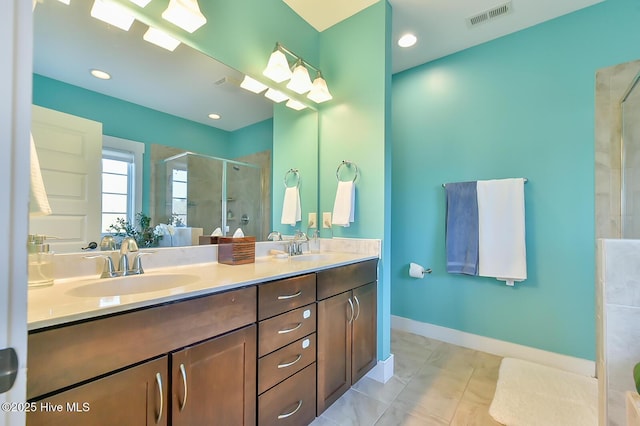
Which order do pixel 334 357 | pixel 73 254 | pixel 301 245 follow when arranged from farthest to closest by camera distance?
pixel 301 245 < pixel 334 357 < pixel 73 254

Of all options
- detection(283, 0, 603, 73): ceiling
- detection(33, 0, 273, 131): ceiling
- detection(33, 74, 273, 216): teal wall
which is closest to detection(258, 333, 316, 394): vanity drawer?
detection(33, 74, 273, 216): teal wall

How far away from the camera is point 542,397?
1626mm

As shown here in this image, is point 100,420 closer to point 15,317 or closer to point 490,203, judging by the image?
point 15,317

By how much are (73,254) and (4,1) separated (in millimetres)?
1011

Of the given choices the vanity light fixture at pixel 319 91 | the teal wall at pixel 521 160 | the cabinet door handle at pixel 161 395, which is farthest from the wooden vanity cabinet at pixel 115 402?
the teal wall at pixel 521 160

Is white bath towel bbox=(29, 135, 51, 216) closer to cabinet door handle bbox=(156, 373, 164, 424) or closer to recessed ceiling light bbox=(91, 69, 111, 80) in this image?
cabinet door handle bbox=(156, 373, 164, 424)

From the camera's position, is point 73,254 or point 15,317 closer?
point 15,317

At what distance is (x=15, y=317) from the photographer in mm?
375

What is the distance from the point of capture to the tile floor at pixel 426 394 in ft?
4.85

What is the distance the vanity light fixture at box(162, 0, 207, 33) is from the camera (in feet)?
4.39

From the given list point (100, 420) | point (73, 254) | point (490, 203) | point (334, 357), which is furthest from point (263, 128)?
point (490, 203)

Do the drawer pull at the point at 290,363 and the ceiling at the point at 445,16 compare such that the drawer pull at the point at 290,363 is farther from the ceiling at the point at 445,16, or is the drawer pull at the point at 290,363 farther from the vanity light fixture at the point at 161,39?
the ceiling at the point at 445,16

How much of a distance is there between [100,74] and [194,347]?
127cm

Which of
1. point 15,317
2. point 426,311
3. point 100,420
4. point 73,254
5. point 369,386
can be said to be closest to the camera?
point 15,317
